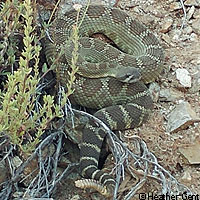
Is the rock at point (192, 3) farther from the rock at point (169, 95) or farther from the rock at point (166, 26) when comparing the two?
the rock at point (169, 95)

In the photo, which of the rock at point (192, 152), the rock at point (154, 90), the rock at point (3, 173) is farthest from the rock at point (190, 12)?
the rock at point (3, 173)

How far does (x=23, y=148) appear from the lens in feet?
9.45

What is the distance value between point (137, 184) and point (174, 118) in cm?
88

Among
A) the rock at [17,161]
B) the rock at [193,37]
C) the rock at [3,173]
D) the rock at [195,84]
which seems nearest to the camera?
the rock at [3,173]

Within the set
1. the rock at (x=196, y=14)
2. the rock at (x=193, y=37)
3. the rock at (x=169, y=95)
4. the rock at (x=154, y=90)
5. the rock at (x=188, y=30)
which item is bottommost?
the rock at (x=154, y=90)

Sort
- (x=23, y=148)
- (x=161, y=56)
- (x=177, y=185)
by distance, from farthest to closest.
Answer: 1. (x=161, y=56)
2. (x=177, y=185)
3. (x=23, y=148)

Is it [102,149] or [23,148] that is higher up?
[23,148]

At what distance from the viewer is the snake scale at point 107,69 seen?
11.6 feet

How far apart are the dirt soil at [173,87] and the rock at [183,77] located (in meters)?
0.03

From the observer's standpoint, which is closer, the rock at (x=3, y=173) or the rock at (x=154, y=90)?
the rock at (x=3, y=173)

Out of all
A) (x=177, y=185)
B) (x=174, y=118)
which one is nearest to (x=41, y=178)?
(x=177, y=185)

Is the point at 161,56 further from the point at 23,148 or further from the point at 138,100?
the point at 23,148

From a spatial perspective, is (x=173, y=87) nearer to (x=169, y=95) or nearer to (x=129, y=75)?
(x=169, y=95)

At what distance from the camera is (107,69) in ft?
13.3
